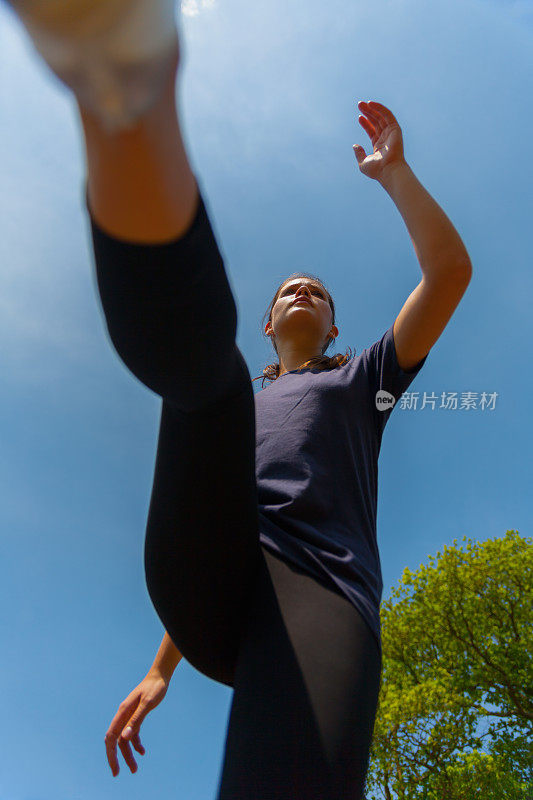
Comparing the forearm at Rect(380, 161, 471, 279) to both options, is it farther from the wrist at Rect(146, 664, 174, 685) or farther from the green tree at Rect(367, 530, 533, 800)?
the green tree at Rect(367, 530, 533, 800)

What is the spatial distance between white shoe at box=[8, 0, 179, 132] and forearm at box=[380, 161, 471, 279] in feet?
3.64

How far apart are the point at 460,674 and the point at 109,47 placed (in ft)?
40.8

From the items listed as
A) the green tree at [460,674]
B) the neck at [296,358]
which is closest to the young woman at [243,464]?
the neck at [296,358]

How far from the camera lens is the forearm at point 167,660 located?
1629 mm

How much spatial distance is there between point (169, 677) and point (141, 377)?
1.25m

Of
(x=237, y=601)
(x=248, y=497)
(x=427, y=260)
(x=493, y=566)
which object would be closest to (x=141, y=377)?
(x=248, y=497)

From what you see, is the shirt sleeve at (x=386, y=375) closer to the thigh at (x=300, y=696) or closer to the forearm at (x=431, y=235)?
the forearm at (x=431, y=235)

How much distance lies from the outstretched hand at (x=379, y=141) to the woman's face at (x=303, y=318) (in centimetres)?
A: 63

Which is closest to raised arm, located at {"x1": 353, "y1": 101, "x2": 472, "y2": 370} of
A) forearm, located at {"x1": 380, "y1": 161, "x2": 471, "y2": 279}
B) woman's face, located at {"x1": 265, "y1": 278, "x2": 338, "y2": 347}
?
forearm, located at {"x1": 380, "y1": 161, "x2": 471, "y2": 279}

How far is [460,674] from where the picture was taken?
10.4 meters

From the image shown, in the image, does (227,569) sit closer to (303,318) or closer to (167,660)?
(167,660)

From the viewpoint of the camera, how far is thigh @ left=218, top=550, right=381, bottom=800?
34.1 inches

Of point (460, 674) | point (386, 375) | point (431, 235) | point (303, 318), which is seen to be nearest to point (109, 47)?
point (431, 235)

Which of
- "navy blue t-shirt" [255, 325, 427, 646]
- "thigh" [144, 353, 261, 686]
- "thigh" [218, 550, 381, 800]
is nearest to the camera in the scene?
"thigh" [218, 550, 381, 800]
